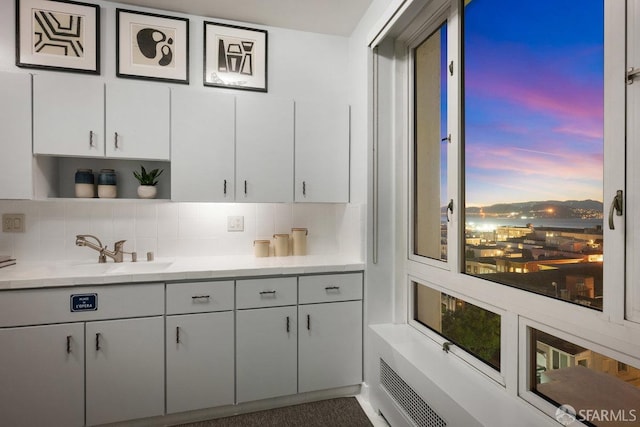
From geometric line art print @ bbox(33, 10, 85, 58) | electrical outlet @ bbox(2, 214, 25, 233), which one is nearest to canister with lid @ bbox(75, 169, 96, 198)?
electrical outlet @ bbox(2, 214, 25, 233)

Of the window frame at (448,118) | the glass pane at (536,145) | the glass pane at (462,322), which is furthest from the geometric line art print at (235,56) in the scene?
the glass pane at (462,322)

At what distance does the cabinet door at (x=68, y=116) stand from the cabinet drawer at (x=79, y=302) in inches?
34.3

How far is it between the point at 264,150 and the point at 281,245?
76 cm

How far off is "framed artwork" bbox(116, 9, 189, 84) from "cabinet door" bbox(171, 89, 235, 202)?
0.32m

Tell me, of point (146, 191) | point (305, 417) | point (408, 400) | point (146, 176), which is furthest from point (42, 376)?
point (408, 400)

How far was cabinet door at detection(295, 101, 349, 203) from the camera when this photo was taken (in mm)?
2479

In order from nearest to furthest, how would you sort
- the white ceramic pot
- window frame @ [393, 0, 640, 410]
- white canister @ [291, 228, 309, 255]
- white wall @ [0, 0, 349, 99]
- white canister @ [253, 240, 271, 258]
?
window frame @ [393, 0, 640, 410] → the white ceramic pot → white wall @ [0, 0, 349, 99] → white canister @ [253, 240, 271, 258] → white canister @ [291, 228, 309, 255]

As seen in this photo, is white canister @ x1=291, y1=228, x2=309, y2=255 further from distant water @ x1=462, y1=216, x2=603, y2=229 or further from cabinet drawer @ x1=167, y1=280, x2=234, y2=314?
distant water @ x1=462, y1=216, x2=603, y2=229

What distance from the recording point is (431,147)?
6.68 ft

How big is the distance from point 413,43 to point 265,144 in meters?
1.22

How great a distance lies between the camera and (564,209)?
1.22m

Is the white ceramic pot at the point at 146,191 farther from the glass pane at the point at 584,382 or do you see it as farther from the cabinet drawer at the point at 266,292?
the glass pane at the point at 584,382

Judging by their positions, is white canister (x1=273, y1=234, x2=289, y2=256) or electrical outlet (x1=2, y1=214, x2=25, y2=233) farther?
white canister (x1=273, y1=234, x2=289, y2=256)

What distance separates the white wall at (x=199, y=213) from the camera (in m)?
2.30
